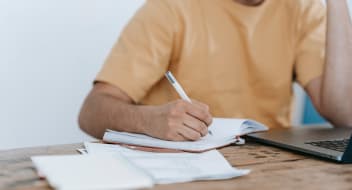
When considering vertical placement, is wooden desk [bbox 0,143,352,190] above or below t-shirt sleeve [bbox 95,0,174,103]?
below

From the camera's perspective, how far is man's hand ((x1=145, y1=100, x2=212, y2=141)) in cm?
98

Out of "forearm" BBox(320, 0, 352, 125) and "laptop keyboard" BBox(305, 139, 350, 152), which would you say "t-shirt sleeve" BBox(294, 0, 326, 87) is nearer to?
"forearm" BBox(320, 0, 352, 125)

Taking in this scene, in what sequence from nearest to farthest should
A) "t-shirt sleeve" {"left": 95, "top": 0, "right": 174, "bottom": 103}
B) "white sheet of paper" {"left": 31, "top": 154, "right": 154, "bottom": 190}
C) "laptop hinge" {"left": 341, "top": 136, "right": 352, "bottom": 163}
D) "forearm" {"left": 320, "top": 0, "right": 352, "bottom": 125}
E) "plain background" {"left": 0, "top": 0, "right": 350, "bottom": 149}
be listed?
"white sheet of paper" {"left": 31, "top": 154, "right": 154, "bottom": 190}, "laptop hinge" {"left": 341, "top": 136, "right": 352, "bottom": 163}, "t-shirt sleeve" {"left": 95, "top": 0, "right": 174, "bottom": 103}, "forearm" {"left": 320, "top": 0, "right": 352, "bottom": 125}, "plain background" {"left": 0, "top": 0, "right": 350, "bottom": 149}

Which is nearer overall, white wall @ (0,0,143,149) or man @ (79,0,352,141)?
man @ (79,0,352,141)

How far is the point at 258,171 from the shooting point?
0.78m

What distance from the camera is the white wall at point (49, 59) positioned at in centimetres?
165

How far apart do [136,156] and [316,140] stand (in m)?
0.40

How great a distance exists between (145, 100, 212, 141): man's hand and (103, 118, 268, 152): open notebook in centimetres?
2

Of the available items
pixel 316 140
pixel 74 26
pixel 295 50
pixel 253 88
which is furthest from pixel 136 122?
pixel 74 26

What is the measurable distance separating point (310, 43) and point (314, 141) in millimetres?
481

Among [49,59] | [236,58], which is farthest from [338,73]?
[49,59]

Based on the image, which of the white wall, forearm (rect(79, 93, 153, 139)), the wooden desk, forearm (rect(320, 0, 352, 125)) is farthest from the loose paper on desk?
the white wall

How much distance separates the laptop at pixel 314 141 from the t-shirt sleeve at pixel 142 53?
32cm

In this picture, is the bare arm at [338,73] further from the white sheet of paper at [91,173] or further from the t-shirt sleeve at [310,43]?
the white sheet of paper at [91,173]
